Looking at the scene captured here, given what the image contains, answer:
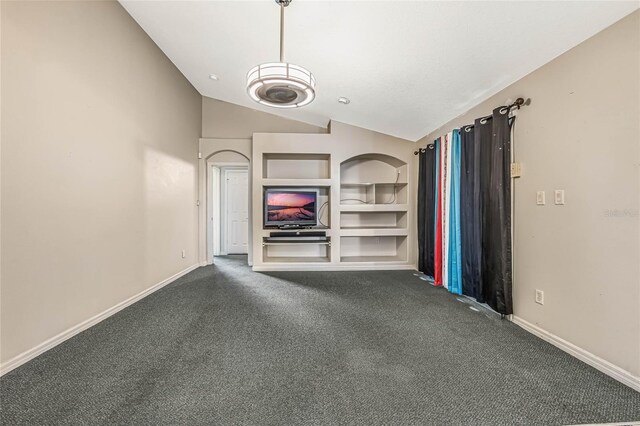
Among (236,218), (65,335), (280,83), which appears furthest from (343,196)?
(65,335)

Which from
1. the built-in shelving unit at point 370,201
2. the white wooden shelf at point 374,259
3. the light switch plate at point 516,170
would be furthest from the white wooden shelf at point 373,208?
the light switch plate at point 516,170

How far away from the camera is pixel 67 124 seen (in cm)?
215

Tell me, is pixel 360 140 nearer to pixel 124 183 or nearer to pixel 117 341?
pixel 124 183

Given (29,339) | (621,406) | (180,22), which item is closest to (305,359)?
(621,406)

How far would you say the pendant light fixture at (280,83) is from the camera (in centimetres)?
186

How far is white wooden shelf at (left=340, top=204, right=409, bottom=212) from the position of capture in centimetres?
458

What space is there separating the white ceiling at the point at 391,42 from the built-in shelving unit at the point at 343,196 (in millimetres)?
921

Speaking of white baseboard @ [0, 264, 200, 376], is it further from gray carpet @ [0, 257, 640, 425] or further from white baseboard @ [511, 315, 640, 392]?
white baseboard @ [511, 315, 640, 392]

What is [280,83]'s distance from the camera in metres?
1.88

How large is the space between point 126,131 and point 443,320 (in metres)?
4.07

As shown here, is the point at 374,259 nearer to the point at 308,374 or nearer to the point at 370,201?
the point at 370,201

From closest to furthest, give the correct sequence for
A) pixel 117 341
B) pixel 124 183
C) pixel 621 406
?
pixel 621 406 < pixel 117 341 < pixel 124 183

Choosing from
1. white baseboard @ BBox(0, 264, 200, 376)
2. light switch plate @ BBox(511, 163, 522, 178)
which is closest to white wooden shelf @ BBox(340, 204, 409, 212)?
light switch plate @ BBox(511, 163, 522, 178)

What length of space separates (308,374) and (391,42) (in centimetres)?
296
